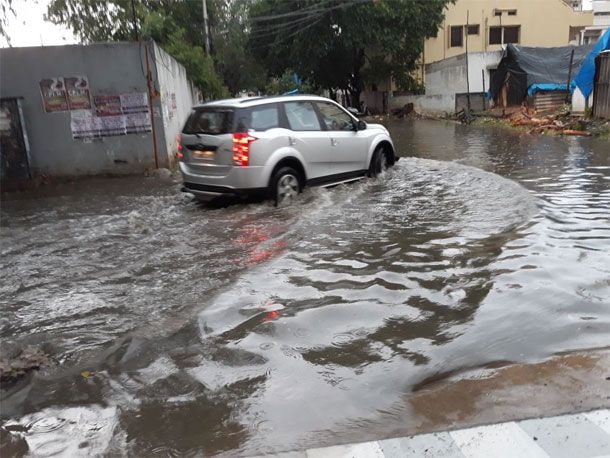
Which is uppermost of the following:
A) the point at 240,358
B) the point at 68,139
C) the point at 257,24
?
the point at 257,24

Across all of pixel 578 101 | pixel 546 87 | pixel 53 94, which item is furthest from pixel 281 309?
pixel 546 87

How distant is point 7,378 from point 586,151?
1301cm

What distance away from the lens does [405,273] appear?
5.38 m

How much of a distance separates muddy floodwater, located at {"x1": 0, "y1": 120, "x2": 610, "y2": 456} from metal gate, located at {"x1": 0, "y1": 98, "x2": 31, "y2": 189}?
3481 mm

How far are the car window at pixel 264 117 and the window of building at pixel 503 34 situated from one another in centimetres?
3763

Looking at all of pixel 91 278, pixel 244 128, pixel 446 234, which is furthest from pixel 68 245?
pixel 446 234

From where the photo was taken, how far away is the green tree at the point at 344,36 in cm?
3494

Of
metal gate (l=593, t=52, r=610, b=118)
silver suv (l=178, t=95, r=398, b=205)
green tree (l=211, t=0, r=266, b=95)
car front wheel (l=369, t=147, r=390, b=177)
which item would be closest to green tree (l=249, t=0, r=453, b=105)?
green tree (l=211, t=0, r=266, b=95)

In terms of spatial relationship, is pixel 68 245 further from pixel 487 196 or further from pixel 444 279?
pixel 487 196

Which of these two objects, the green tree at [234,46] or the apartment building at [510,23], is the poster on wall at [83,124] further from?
the apartment building at [510,23]

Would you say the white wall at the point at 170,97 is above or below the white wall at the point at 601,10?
below

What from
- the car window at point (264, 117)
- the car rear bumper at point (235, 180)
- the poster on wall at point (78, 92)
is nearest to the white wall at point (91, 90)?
the poster on wall at point (78, 92)

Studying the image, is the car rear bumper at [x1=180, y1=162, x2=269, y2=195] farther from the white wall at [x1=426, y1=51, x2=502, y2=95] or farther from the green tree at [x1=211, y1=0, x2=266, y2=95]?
the green tree at [x1=211, y1=0, x2=266, y2=95]

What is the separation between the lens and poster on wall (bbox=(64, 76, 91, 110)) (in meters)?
12.0
